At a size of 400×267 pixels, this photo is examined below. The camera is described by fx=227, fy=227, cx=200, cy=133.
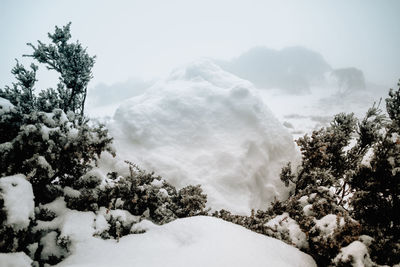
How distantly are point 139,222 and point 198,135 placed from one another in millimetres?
4847

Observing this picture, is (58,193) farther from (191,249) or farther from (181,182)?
(181,182)

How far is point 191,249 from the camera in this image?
3723mm

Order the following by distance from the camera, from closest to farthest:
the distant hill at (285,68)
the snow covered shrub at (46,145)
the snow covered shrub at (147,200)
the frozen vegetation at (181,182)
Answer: the frozen vegetation at (181,182)
the snow covered shrub at (46,145)
the snow covered shrub at (147,200)
the distant hill at (285,68)

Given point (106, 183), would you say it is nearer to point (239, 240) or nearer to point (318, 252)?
point (239, 240)

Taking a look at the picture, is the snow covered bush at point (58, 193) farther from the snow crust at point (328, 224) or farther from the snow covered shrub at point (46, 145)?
the snow crust at point (328, 224)

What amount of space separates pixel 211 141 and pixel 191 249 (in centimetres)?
560

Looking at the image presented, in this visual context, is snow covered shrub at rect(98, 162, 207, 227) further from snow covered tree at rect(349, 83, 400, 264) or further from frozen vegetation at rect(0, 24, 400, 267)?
snow covered tree at rect(349, 83, 400, 264)

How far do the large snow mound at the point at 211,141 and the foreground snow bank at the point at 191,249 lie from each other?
10.1ft

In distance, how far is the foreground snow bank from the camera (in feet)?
11.4

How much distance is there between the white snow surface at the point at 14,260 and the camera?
311 centimetres

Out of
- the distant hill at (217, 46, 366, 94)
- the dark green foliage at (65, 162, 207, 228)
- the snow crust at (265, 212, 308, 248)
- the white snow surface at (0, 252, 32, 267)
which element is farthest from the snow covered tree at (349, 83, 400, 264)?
the distant hill at (217, 46, 366, 94)

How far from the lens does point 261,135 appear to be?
30.9 feet

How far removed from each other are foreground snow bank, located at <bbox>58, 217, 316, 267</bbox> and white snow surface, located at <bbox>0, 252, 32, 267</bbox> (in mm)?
579

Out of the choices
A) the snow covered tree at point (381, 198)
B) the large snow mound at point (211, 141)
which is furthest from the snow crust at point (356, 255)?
the large snow mound at point (211, 141)
